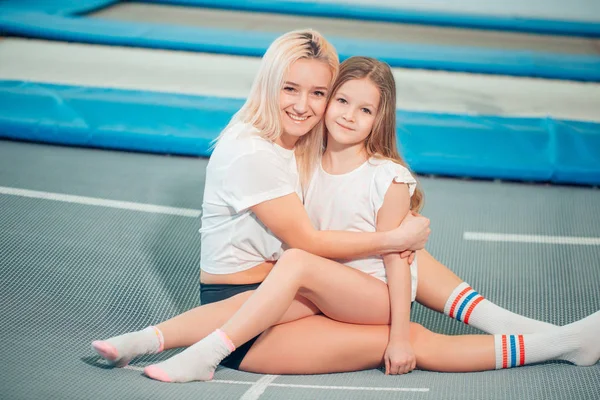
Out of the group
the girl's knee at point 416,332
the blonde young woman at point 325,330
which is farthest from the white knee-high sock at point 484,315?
the girl's knee at point 416,332

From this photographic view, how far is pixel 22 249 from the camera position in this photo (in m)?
2.73

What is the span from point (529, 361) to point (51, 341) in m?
1.33

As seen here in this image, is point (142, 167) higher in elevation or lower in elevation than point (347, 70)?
lower

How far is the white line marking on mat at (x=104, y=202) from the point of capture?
10.7 ft

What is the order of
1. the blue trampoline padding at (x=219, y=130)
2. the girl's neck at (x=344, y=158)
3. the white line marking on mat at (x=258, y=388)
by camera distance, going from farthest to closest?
the blue trampoline padding at (x=219, y=130), the girl's neck at (x=344, y=158), the white line marking on mat at (x=258, y=388)

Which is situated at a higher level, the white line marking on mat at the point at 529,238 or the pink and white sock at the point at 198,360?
the pink and white sock at the point at 198,360

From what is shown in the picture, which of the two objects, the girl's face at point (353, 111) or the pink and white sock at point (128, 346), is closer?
the pink and white sock at point (128, 346)

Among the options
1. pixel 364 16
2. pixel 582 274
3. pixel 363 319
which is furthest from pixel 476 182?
pixel 364 16

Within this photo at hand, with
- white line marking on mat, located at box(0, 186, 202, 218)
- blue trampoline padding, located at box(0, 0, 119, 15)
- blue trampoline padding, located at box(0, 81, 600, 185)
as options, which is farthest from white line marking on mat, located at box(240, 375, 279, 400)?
blue trampoline padding, located at box(0, 0, 119, 15)

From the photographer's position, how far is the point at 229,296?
7.16ft

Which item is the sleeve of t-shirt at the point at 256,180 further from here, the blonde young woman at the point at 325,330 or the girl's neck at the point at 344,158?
the girl's neck at the point at 344,158

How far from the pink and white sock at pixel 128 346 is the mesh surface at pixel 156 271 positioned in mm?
52

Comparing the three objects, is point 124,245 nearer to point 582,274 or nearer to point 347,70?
point 347,70

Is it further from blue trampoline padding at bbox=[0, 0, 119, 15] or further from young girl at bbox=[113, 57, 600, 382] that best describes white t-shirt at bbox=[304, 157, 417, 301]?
blue trampoline padding at bbox=[0, 0, 119, 15]
